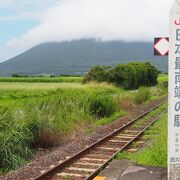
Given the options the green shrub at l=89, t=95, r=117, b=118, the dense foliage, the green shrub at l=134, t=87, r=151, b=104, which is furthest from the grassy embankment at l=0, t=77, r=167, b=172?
the dense foliage

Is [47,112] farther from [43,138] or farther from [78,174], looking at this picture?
[78,174]

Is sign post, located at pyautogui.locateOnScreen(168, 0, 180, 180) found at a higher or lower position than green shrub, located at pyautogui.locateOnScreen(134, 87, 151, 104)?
higher

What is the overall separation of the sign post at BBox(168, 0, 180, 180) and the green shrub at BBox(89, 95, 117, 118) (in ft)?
34.8

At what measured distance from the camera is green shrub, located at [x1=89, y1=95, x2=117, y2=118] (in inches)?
679

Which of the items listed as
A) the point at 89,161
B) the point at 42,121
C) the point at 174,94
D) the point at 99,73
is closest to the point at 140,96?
the point at 99,73

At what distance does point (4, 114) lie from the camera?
32.0 ft

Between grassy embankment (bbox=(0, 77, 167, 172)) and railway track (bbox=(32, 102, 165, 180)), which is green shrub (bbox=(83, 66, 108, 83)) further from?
railway track (bbox=(32, 102, 165, 180))

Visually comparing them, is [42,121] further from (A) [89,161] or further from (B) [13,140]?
(A) [89,161]

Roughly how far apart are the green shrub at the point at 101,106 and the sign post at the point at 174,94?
10.6 metres

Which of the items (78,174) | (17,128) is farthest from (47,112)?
(78,174)

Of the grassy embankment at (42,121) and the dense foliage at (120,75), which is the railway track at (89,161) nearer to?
the grassy embankment at (42,121)

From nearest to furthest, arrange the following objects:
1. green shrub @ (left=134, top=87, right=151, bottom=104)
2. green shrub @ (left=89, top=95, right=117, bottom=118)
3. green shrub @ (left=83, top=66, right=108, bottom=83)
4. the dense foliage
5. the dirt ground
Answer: the dirt ground < green shrub @ (left=89, top=95, right=117, bottom=118) < green shrub @ (left=134, top=87, right=151, bottom=104) < the dense foliage < green shrub @ (left=83, top=66, right=108, bottom=83)

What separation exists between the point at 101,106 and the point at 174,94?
39.0 feet

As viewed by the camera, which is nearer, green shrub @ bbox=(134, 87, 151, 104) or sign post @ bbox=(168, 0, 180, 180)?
sign post @ bbox=(168, 0, 180, 180)
